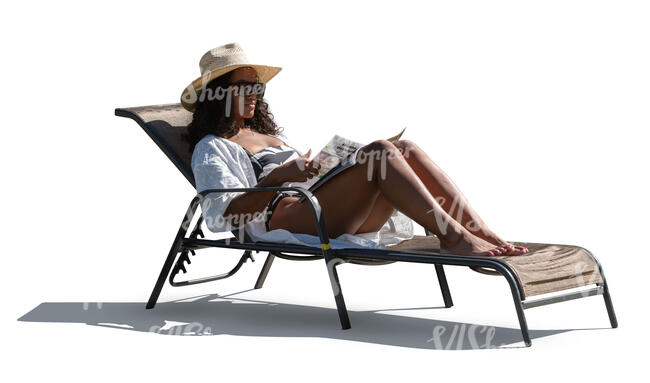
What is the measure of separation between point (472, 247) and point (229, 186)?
158cm

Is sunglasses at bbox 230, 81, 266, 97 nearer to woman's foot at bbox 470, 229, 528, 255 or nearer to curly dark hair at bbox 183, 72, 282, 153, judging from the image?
curly dark hair at bbox 183, 72, 282, 153

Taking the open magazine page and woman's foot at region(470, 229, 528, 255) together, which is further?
the open magazine page

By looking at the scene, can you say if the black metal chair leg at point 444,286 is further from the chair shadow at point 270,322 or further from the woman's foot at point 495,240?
the woman's foot at point 495,240

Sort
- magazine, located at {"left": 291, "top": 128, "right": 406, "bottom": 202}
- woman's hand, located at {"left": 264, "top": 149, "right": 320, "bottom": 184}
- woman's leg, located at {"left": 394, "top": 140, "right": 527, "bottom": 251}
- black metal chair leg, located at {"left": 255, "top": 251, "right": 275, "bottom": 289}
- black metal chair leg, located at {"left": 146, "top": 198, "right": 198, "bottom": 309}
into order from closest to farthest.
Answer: woman's leg, located at {"left": 394, "top": 140, "right": 527, "bottom": 251}
magazine, located at {"left": 291, "top": 128, "right": 406, "bottom": 202}
woman's hand, located at {"left": 264, "top": 149, "right": 320, "bottom": 184}
black metal chair leg, located at {"left": 146, "top": 198, "right": 198, "bottom": 309}
black metal chair leg, located at {"left": 255, "top": 251, "right": 275, "bottom": 289}

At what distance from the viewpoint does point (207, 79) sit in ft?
20.2

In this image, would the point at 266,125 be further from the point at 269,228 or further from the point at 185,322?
the point at 185,322

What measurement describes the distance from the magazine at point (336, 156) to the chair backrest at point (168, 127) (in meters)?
0.96

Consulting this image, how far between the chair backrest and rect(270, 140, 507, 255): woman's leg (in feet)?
2.53

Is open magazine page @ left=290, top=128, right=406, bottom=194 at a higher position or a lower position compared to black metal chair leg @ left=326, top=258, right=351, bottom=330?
higher

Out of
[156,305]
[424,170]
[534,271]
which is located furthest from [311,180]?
[534,271]

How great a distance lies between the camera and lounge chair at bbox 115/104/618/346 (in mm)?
4902

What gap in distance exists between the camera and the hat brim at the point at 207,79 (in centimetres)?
613

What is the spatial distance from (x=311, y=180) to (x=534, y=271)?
5.83ft

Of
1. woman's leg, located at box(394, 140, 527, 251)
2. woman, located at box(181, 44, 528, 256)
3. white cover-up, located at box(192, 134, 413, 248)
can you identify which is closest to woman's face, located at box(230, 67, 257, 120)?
woman, located at box(181, 44, 528, 256)
